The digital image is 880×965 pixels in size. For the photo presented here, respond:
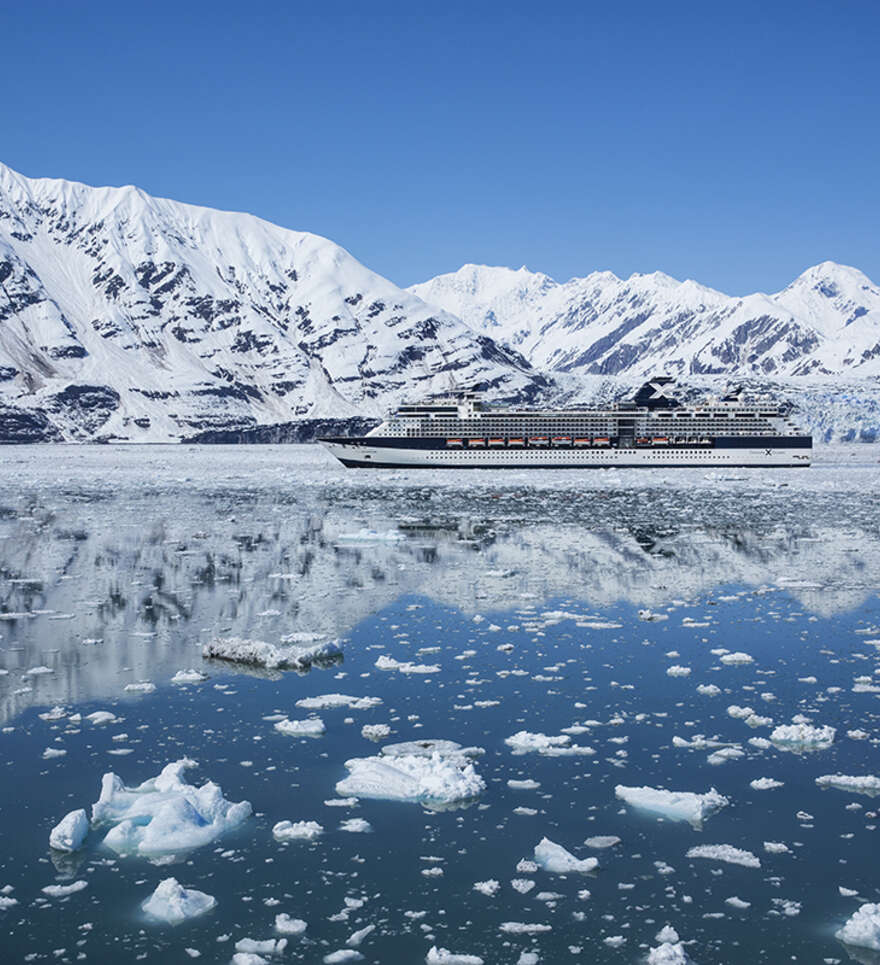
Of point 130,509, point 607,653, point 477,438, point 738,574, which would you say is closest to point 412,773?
point 607,653

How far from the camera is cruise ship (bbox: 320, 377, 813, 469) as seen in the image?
364ft

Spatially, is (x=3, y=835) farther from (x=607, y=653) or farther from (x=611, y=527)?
(x=611, y=527)

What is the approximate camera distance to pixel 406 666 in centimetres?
1669

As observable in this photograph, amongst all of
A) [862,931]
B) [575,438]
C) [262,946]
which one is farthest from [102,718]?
[575,438]

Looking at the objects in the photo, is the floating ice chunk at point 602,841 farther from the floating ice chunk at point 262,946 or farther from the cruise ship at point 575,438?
the cruise ship at point 575,438

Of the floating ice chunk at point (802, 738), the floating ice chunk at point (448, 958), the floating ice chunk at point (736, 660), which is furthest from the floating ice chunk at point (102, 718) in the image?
the floating ice chunk at point (736, 660)

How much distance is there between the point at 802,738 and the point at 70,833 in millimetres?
8951

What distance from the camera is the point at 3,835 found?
403 inches

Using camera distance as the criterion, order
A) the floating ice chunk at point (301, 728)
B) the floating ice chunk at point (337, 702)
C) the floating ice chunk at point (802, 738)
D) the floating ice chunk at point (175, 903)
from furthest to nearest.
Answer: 1. the floating ice chunk at point (337, 702)
2. the floating ice chunk at point (301, 728)
3. the floating ice chunk at point (802, 738)
4. the floating ice chunk at point (175, 903)

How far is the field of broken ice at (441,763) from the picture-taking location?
856cm

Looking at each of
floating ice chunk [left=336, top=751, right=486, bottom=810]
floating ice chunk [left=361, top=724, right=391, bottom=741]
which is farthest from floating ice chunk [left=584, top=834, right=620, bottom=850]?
floating ice chunk [left=361, top=724, right=391, bottom=741]

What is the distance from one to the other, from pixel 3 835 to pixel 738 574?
66.6 feet

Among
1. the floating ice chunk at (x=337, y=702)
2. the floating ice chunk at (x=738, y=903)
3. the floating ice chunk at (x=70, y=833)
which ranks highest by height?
the floating ice chunk at (x=70, y=833)

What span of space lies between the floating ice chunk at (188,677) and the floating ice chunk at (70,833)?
5.63 m
